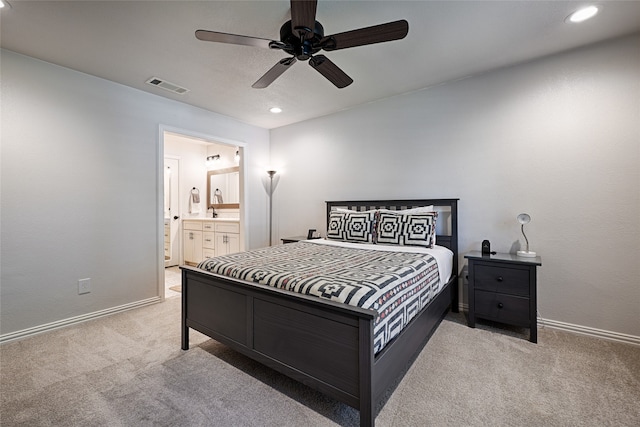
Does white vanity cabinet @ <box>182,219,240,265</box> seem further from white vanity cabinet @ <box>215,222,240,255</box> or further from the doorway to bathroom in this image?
the doorway to bathroom

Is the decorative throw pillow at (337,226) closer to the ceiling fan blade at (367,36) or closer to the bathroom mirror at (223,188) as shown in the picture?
the ceiling fan blade at (367,36)

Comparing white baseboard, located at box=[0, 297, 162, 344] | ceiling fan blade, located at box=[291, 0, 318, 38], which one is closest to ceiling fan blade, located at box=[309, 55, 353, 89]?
ceiling fan blade, located at box=[291, 0, 318, 38]

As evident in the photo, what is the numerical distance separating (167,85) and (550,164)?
406 centimetres

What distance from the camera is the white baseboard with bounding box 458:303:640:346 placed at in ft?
7.51

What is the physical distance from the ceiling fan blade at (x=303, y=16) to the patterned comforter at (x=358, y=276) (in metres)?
1.53

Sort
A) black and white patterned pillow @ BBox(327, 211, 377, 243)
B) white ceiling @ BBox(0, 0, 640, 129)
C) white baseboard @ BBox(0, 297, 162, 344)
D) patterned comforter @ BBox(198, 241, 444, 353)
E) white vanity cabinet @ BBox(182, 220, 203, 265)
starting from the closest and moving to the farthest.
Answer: patterned comforter @ BBox(198, 241, 444, 353), white ceiling @ BBox(0, 0, 640, 129), white baseboard @ BBox(0, 297, 162, 344), black and white patterned pillow @ BBox(327, 211, 377, 243), white vanity cabinet @ BBox(182, 220, 203, 265)

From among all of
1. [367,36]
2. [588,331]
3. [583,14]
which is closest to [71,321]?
[367,36]

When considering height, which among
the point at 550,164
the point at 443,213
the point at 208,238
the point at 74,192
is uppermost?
the point at 550,164

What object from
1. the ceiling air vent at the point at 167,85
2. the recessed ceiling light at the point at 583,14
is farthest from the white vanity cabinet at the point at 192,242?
the recessed ceiling light at the point at 583,14

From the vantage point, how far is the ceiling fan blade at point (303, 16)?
58.2 inches

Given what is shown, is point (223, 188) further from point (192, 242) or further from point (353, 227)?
point (353, 227)

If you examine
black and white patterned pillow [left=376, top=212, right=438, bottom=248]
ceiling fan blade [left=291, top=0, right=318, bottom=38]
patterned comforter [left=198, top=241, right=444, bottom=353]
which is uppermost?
ceiling fan blade [left=291, top=0, right=318, bottom=38]

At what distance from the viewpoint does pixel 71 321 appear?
8.95 ft

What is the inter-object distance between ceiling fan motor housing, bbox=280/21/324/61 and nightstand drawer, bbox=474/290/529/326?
2.52 metres
